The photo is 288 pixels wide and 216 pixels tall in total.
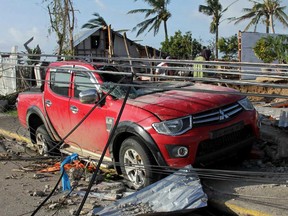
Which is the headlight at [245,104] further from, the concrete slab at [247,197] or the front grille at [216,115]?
the concrete slab at [247,197]

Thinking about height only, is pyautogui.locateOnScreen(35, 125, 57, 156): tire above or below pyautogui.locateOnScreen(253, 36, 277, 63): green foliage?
below

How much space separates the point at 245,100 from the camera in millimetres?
6262

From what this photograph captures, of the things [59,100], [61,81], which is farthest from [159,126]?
[61,81]

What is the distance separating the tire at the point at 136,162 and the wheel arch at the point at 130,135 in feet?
0.27

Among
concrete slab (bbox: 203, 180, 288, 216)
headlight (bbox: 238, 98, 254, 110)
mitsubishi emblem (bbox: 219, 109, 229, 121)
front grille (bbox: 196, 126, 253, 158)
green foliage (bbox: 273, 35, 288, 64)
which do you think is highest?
green foliage (bbox: 273, 35, 288, 64)

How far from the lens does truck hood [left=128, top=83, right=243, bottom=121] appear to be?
5480 millimetres

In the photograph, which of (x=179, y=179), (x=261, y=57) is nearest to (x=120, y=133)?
(x=179, y=179)

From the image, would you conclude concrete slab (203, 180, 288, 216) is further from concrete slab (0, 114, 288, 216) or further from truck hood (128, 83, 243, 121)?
truck hood (128, 83, 243, 121)

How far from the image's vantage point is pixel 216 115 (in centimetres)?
564

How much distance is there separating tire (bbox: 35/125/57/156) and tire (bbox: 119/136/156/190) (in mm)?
2366

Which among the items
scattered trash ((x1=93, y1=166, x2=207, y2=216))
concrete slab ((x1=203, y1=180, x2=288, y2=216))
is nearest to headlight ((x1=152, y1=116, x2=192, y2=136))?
scattered trash ((x1=93, y1=166, x2=207, y2=216))

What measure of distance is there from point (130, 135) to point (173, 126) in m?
0.74

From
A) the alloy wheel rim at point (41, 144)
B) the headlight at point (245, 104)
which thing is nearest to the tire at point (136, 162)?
the headlight at point (245, 104)

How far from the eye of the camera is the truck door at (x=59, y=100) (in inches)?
281
